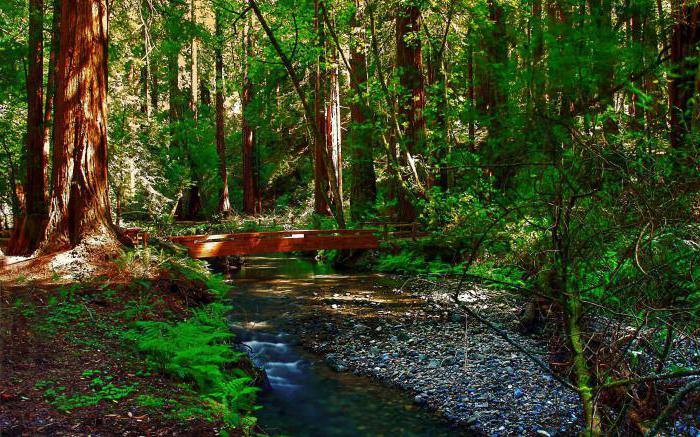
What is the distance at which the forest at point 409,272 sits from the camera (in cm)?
375

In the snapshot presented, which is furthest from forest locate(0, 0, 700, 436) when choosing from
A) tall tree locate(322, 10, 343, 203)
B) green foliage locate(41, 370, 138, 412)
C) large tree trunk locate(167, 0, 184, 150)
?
large tree trunk locate(167, 0, 184, 150)

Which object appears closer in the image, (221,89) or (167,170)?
(167,170)

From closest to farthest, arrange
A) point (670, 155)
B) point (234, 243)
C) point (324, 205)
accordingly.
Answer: point (670, 155), point (234, 243), point (324, 205)

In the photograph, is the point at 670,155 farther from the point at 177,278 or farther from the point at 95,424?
the point at 177,278

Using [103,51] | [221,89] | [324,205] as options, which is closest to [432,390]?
[103,51]

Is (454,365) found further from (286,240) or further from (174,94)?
(174,94)

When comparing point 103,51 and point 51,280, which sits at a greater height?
point 103,51

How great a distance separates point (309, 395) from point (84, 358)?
10.2 ft

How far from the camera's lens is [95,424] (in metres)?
3.86

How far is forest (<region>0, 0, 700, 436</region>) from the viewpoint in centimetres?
375

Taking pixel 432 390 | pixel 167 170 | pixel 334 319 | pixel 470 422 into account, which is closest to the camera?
pixel 470 422

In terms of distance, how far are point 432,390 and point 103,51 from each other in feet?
25.9

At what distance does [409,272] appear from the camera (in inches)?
593

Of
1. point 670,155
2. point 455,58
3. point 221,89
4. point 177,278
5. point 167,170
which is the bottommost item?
point 177,278
